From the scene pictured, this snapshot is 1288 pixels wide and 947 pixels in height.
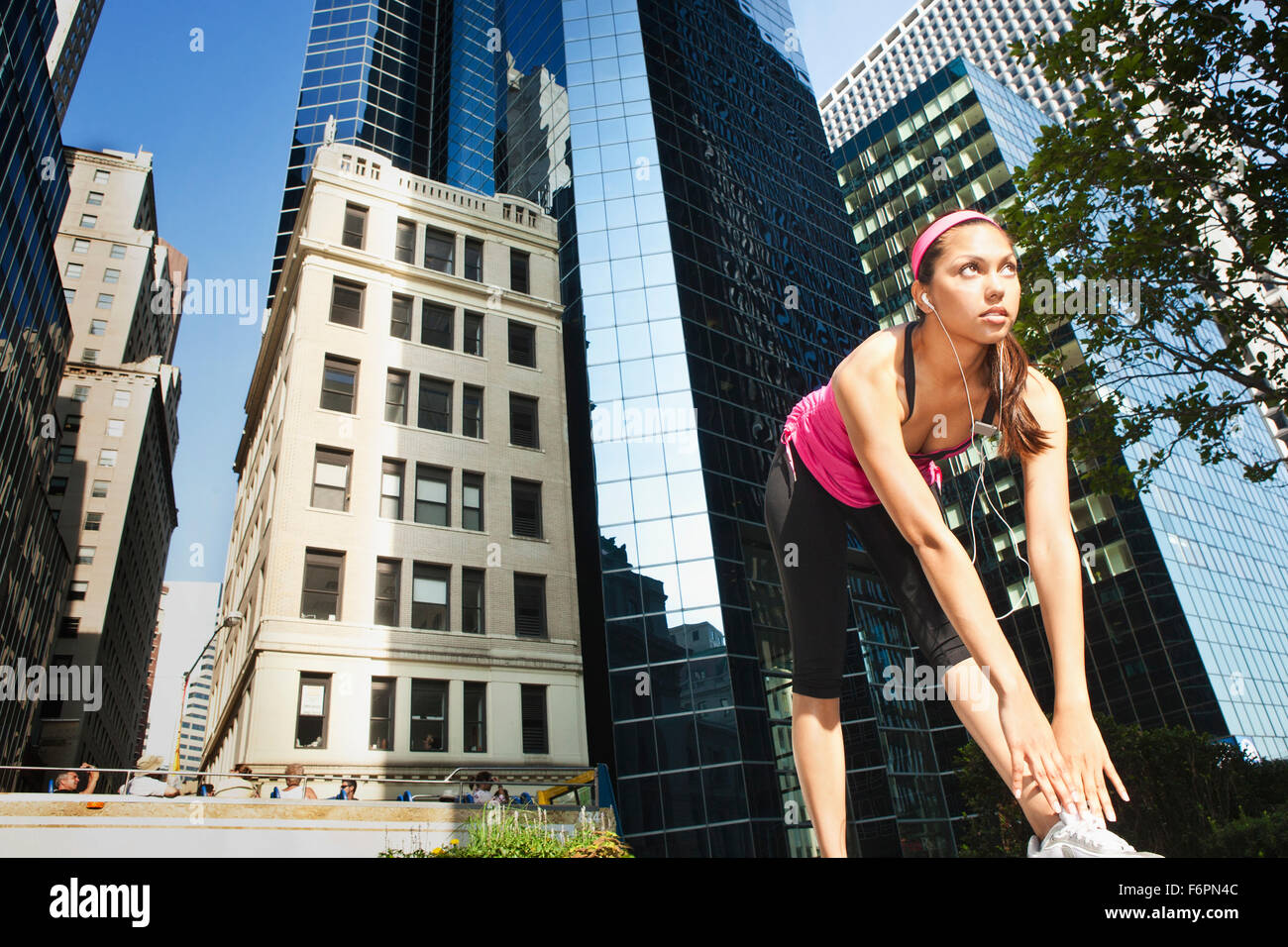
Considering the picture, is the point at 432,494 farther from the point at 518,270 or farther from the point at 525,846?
the point at 525,846

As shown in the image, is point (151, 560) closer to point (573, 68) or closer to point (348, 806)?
point (573, 68)

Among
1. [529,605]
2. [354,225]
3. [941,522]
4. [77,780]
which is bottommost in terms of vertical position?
[941,522]

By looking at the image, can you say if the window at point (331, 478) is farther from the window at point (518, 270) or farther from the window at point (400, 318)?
the window at point (518, 270)

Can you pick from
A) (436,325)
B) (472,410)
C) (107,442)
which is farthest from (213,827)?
(107,442)

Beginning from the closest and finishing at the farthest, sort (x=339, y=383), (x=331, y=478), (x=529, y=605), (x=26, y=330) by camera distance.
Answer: (x=331, y=478)
(x=529, y=605)
(x=339, y=383)
(x=26, y=330)

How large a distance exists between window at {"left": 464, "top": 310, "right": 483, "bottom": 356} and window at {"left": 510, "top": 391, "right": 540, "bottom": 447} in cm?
230

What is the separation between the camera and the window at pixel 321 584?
84.0 feet

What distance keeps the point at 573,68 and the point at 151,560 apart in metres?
94.2

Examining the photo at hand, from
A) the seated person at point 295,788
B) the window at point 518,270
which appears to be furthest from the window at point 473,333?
the seated person at point 295,788

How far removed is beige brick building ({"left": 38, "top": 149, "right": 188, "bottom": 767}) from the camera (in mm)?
75688

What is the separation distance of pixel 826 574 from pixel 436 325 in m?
29.9

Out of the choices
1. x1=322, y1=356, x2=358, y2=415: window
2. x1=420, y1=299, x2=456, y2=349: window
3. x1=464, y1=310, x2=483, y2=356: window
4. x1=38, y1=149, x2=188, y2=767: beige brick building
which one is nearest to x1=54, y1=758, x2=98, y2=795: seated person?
x1=322, y1=356, x2=358, y2=415: window

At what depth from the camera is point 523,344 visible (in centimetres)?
3428

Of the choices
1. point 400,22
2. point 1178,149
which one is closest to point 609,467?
point 1178,149
